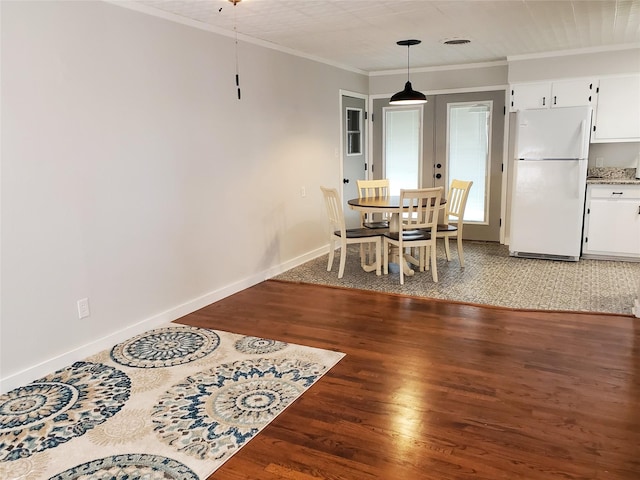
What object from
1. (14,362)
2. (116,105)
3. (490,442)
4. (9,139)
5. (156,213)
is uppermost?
(116,105)

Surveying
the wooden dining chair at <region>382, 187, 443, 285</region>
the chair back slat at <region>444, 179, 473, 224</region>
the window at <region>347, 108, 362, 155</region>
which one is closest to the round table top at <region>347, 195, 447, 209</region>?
the wooden dining chair at <region>382, 187, 443, 285</region>

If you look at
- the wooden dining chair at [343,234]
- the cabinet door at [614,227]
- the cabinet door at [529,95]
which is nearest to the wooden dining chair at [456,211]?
the wooden dining chair at [343,234]

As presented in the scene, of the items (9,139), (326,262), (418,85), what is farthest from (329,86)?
(9,139)

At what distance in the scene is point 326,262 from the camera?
5.66 metres

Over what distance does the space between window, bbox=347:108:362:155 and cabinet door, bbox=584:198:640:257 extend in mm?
2986

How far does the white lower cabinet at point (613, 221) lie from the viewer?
5.18 meters

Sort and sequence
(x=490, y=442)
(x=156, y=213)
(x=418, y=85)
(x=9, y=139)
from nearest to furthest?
1. (x=490, y=442)
2. (x=9, y=139)
3. (x=156, y=213)
4. (x=418, y=85)

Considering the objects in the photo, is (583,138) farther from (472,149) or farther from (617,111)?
(472,149)

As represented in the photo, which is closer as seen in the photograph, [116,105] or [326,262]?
[116,105]

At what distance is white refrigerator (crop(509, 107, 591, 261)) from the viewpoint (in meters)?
5.14

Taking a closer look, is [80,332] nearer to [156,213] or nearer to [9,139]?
[156,213]

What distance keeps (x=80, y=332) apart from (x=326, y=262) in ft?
9.93

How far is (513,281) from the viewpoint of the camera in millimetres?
4641

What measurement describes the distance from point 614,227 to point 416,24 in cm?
317
